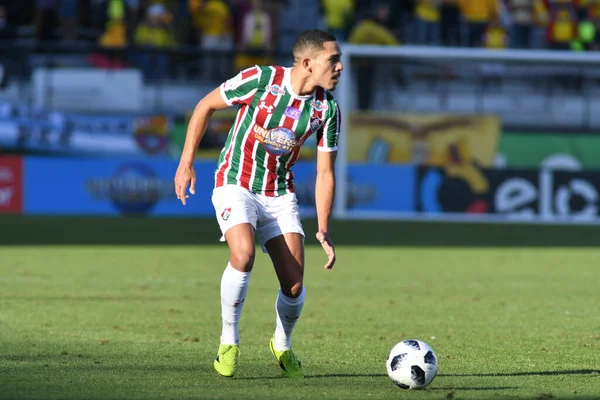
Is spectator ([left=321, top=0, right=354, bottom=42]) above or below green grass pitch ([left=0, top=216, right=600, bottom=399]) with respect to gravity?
above

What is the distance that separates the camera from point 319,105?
618cm

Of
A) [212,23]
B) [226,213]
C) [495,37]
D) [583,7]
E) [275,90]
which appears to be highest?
[583,7]

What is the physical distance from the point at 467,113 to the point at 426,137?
3.98 feet

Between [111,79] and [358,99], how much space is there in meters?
4.84

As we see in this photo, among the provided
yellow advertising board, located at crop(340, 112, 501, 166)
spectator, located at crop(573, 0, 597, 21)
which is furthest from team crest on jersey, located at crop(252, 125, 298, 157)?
spectator, located at crop(573, 0, 597, 21)

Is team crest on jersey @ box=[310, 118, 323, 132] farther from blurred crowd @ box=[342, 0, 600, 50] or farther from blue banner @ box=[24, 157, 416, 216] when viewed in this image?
blurred crowd @ box=[342, 0, 600, 50]

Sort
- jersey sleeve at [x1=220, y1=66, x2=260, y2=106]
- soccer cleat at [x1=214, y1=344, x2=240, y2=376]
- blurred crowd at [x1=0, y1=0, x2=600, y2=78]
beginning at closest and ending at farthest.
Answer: soccer cleat at [x1=214, y1=344, x2=240, y2=376]
jersey sleeve at [x1=220, y1=66, x2=260, y2=106]
blurred crowd at [x1=0, y1=0, x2=600, y2=78]

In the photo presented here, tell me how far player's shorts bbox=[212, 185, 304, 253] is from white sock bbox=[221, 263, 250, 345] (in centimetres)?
26

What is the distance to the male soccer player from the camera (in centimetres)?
607

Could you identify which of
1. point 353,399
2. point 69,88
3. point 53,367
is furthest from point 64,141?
point 353,399

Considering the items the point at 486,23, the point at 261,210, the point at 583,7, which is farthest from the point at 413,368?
the point at 583,7

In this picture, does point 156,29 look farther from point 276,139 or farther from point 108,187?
point 276,139

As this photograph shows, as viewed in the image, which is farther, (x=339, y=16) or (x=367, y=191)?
(x=339, y=16)

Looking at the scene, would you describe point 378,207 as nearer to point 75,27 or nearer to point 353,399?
point 75,27
